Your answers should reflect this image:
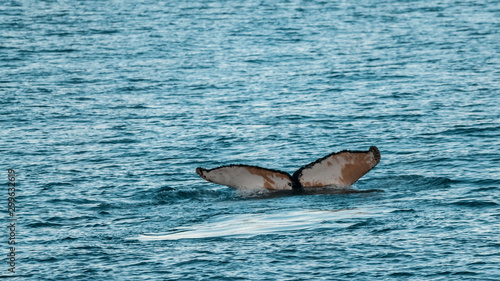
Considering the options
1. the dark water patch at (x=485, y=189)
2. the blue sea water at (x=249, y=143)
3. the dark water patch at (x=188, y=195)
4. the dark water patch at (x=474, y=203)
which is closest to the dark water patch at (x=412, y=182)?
the blue sea water at (x=249, y=143)

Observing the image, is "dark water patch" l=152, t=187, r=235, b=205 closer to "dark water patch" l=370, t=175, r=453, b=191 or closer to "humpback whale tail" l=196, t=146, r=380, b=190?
"humpback whale tail" l=196, t=146, r=380, b=190

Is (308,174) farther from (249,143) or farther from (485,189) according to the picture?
(249,143)

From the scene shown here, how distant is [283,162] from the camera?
23297 millimetres

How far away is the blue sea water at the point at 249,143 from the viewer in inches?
580

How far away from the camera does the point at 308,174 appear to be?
722 inches

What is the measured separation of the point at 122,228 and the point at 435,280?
5.96m

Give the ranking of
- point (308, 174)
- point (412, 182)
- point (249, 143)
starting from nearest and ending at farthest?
point (308, 174) → point (412, 182) → point (249, 143)

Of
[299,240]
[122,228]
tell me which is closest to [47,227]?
[122,228]

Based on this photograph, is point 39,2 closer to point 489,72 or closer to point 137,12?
point 137,12

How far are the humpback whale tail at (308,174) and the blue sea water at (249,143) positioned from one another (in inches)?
16.2

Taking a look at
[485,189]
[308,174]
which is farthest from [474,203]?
[308,174]

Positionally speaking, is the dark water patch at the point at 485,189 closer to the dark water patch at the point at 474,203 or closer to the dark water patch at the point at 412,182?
the dark water patch at the point at 412,182

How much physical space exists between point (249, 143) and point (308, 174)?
25.5 feet

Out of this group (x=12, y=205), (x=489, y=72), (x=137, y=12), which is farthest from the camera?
(x=137, y=12)
